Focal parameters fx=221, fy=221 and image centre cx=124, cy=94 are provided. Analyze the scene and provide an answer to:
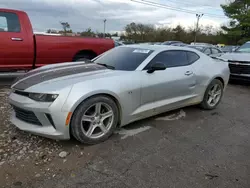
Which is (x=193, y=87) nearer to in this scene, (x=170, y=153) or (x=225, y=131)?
(x=225, y=131)

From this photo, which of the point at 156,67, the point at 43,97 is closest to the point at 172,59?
the point at 156,67

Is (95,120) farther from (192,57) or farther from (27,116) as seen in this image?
(192,57)

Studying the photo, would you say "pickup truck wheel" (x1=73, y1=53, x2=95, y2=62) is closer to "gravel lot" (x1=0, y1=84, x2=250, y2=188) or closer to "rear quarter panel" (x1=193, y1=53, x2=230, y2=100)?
"gravel lot" (x1=0, y1=84, x2=250, y2=188)

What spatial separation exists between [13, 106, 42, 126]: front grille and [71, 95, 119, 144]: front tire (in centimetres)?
49

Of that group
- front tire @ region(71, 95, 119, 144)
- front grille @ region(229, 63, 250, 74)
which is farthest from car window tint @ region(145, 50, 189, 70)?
front grille @ region(229, 63, 250, 74)

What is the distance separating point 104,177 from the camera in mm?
2430

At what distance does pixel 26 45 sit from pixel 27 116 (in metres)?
3.51

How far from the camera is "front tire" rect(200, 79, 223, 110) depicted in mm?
4742

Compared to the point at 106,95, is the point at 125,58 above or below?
above

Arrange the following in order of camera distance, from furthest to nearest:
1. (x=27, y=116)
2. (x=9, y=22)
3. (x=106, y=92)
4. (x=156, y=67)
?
(x=9, y=22)
(x=156, y=67)
(x=106, y=92)
(x=27, y=116)

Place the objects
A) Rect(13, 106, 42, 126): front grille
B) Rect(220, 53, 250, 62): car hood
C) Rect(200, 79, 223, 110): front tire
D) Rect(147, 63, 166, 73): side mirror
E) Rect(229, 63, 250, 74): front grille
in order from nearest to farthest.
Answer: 1. Rect(13, 106, 42, 126): front grille
2. Rect(147, 63, 166, 73): side mirror
3. Rect(200, 79, 223, 110): front tire
4. Rect(229, 63, 250, 74): front grille
5. Rect(220, 53, 250, 62): car hood

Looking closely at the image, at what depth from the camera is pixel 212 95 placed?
490cm

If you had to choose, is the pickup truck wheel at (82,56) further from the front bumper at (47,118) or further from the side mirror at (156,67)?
the front bumper at (47,118)

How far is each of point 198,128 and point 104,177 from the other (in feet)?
6.97
